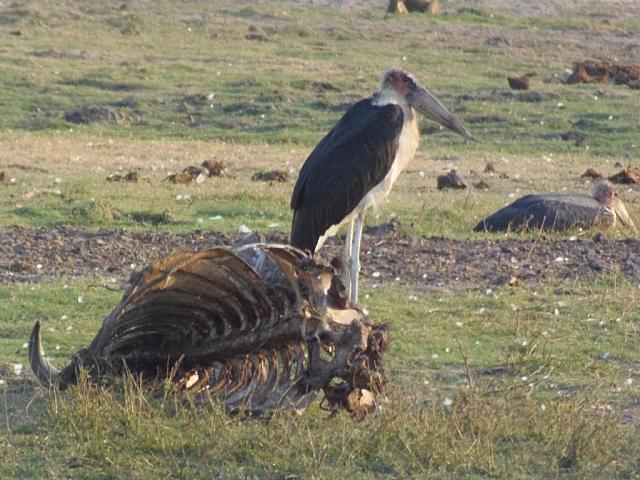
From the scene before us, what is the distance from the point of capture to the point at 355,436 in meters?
5.51

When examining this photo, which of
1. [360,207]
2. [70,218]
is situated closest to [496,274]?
[360,207]

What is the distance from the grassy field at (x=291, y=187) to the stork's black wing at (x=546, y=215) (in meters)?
0.31

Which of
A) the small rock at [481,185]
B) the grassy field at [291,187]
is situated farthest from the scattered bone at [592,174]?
the small rock at [481,185]

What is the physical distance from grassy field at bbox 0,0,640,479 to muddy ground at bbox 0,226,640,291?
310mm

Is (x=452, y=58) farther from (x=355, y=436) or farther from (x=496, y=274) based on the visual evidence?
(x=355, y=436)

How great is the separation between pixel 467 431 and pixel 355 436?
0.45m

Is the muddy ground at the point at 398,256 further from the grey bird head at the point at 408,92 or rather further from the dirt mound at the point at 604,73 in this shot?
the dirt mound at the point at 604,73

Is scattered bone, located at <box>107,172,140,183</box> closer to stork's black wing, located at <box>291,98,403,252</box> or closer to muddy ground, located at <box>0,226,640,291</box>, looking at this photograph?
muddy ground, located at <box>0,226,640,291</box>

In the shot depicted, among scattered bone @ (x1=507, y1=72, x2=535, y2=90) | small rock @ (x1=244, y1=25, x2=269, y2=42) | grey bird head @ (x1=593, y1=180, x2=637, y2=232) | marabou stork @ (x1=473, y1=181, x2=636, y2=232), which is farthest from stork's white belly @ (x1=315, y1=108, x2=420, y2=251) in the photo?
small rock @ (x1=244, y1=25, x2=269, y2=42)

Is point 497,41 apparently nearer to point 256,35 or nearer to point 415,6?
point 415,6

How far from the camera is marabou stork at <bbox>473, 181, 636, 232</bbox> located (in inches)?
428

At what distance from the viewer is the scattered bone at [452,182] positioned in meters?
13.3

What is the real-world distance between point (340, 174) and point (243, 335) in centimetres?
270

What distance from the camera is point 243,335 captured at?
5.68m
